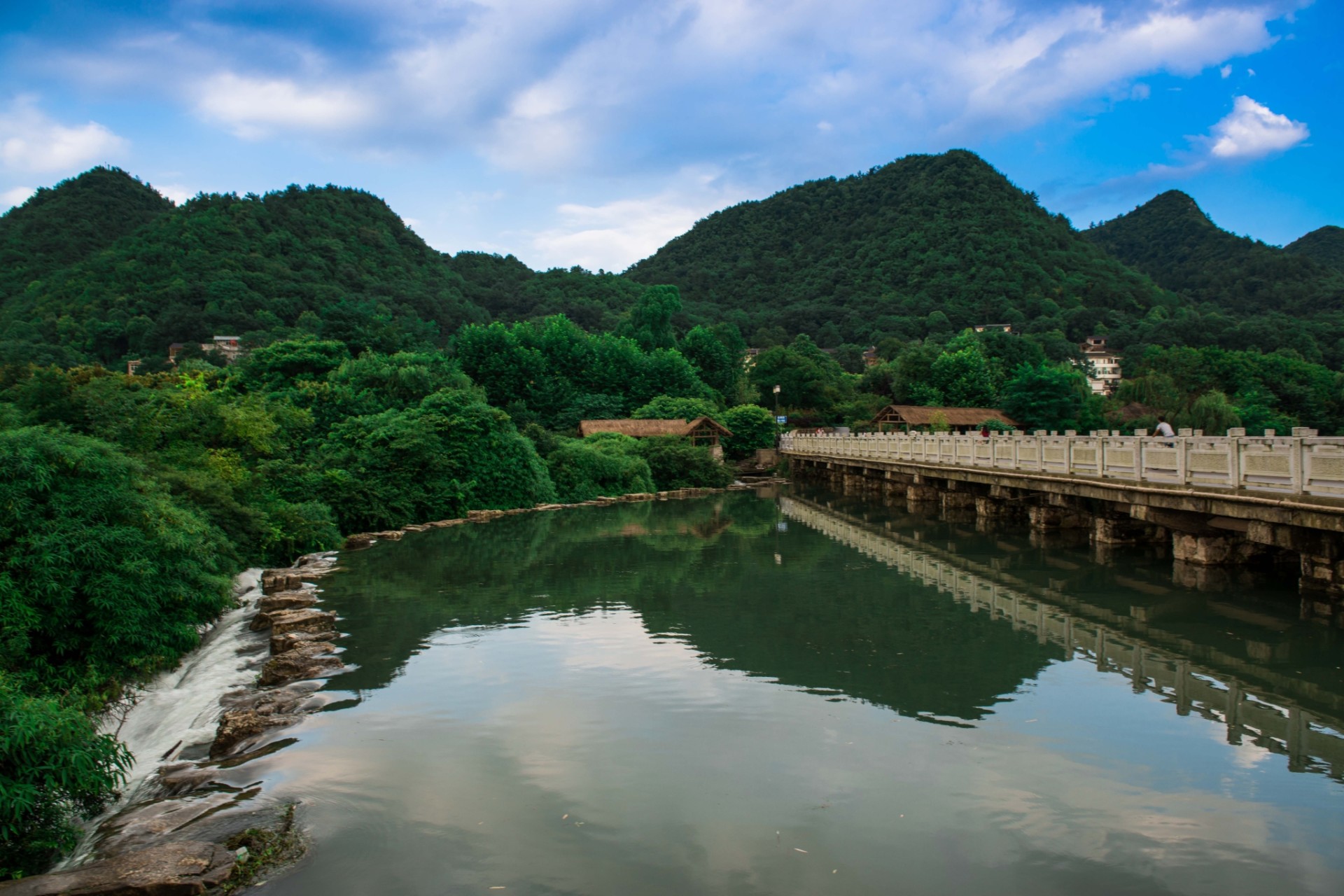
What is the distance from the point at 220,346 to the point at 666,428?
123ft

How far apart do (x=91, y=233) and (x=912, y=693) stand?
9177 cm

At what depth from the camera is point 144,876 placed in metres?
5.18

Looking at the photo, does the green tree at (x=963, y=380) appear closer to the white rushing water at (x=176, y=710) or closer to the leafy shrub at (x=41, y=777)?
the white rushing water at (x=176, y=710)

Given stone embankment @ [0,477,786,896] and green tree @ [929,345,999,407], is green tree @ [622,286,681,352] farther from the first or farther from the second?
stone embankment @ [0,477,786,896]

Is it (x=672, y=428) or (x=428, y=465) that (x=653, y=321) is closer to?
(x=672, y=428)

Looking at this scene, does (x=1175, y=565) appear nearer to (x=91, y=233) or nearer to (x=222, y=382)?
(x=222, y=382)

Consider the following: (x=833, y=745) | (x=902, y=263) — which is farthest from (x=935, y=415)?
(x=902, y=263)

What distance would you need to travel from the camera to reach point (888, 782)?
257 inches

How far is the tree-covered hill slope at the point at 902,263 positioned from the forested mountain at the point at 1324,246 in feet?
112

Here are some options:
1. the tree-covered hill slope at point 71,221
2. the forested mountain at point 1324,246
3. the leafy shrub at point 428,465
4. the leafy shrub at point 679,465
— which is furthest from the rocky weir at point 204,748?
the forested mountain at point 1324,246

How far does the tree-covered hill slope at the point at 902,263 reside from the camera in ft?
350

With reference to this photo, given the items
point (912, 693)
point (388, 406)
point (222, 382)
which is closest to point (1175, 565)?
point (912, 693)

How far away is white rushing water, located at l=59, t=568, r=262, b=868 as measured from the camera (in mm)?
7130

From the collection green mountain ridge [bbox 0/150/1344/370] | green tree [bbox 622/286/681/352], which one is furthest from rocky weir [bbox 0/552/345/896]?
green tree [bbox 622/286/681/352]
